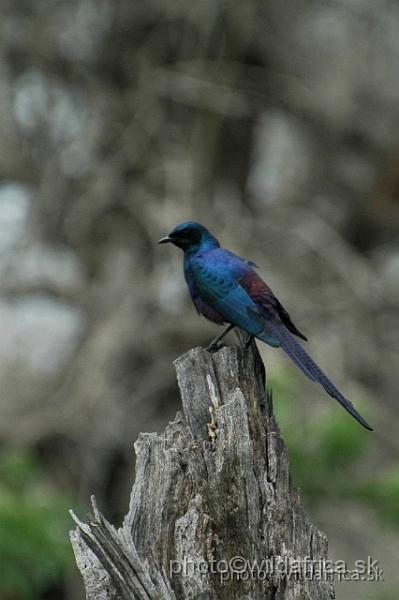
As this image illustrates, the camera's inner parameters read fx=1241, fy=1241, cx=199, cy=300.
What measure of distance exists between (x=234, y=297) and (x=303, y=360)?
1.33ft

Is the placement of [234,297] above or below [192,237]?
below

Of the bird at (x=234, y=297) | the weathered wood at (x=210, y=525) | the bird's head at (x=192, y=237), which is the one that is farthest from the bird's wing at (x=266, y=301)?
the weathered wood at (x=210, y=525)

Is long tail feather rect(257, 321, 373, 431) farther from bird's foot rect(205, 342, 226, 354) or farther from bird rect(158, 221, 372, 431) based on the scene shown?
bird's foot rect(205, 342, 226, 354)

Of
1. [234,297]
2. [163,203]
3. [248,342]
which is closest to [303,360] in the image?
[248,342]

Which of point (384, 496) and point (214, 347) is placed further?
point (384, 496)

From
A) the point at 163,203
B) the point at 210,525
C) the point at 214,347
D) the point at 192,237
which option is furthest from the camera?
the point at 163,203

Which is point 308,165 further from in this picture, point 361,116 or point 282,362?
point 282,362

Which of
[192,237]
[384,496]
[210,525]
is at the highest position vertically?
[192,237]

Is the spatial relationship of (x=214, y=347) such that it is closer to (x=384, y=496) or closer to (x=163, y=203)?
(x=384, y=496)

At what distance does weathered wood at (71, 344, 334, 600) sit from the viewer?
324 cm

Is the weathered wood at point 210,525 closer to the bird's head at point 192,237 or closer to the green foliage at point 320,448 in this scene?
the bird's head at point 192,237

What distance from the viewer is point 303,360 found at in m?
4.00

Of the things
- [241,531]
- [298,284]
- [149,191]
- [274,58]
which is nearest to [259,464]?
[241,531]

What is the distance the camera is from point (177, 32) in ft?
32.0
